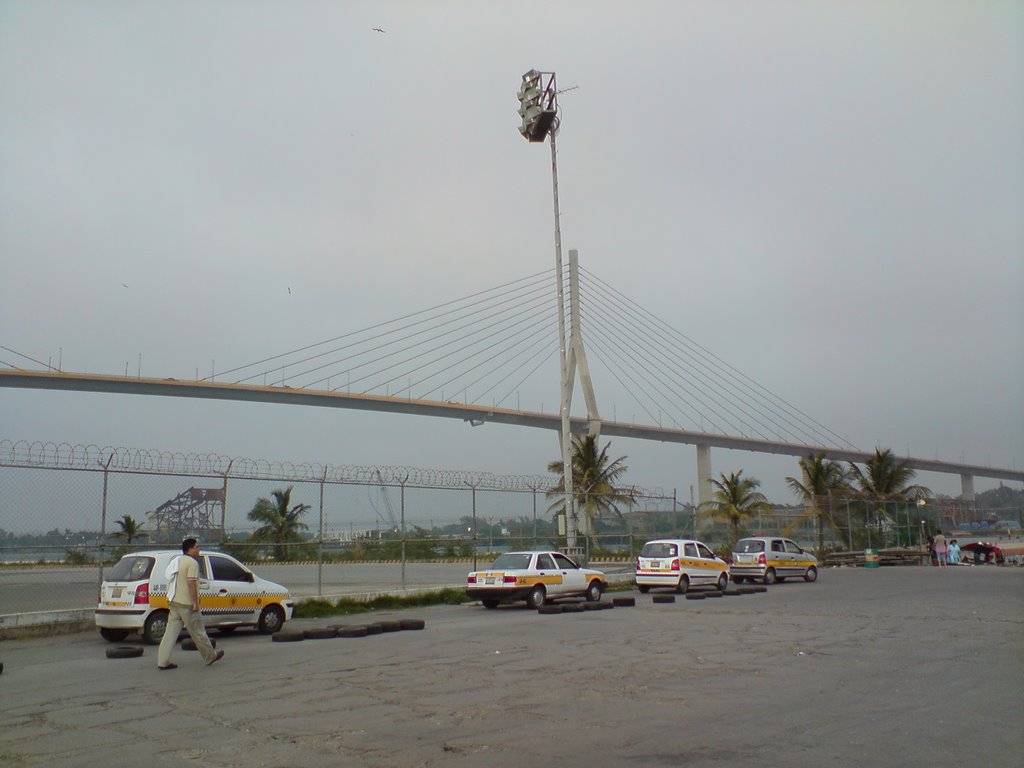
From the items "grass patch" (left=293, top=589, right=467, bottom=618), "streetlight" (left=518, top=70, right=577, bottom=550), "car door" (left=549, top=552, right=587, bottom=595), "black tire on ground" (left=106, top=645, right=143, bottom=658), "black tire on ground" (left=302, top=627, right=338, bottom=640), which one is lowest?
"grass patch" (left=293, top=589, right=467, bottom=618)

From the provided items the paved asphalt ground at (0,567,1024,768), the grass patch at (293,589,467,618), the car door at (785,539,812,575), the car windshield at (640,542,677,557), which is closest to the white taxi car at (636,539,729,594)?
the car windshield at (640,542,677,557)

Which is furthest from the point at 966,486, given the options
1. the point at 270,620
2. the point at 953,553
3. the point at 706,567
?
the point at 270,620

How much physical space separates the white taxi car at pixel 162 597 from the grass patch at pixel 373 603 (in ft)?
10.8

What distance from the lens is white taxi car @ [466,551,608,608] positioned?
2094 centimetres

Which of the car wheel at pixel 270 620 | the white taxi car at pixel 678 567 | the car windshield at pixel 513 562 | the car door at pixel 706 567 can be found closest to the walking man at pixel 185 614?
the car wheel at pixel 270 620

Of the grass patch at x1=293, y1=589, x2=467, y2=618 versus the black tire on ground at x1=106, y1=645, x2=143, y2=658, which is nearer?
the black tire on ground at x1=106, y1=645, x2=143, y2=658

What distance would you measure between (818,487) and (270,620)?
135ft

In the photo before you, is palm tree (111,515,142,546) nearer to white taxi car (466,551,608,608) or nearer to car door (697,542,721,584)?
white taxi car (466,551,608,608)

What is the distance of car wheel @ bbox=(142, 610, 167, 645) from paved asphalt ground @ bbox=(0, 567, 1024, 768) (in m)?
0.73

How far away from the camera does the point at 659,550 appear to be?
2611 cm

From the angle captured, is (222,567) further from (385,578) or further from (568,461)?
(568,461)

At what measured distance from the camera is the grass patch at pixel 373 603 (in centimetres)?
1962

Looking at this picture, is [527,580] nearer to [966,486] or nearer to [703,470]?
[703,470]

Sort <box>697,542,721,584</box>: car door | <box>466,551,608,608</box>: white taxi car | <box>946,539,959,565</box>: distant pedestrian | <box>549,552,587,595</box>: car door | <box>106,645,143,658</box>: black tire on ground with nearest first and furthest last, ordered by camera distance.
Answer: <box>106,645,143,658</box>: black tire on ground → <box>466,551,608,608</box>: white taxi car → <box>549,552,587,595</box>: car door → <box>697,542,721,584</box>: car door → <box>946,539,959,565</box>: distant pedestrian
